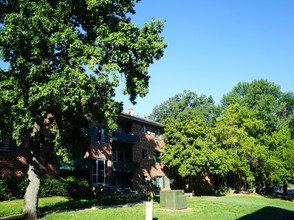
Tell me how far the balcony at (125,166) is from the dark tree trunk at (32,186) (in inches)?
747

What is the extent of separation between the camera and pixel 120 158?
1547 inches

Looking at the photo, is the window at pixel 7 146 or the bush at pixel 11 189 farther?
the window at pixel 7 146

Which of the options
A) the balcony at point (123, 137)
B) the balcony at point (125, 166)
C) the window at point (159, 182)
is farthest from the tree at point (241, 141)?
the balcony at point (125, 166)

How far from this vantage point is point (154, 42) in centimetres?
1741

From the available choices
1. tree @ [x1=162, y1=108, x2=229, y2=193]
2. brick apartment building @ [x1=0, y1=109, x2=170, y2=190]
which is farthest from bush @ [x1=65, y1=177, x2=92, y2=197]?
tree @ [x1=162, y1=108, x2=229, y2=193]

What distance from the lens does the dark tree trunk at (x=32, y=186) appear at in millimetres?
15094

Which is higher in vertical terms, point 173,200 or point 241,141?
point 241,141

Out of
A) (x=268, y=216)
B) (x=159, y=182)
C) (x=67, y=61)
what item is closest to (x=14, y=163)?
(x=67, y=61)

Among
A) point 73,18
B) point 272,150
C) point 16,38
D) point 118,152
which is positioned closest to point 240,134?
point 272,150

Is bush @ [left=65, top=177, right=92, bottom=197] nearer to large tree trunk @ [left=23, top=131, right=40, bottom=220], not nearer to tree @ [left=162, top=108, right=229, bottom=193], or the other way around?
large tree trunk @ [left=23, top=131, right=40, bottom=220]

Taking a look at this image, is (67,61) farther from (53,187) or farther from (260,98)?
(260,98)

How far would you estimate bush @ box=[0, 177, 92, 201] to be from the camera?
71.9 ft

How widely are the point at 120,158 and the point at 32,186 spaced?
78.5 ft

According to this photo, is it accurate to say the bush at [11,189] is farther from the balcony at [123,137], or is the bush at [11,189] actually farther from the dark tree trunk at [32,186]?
the balcony at [123,137]
